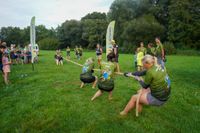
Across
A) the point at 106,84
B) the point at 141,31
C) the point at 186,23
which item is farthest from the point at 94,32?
the point at 106,84

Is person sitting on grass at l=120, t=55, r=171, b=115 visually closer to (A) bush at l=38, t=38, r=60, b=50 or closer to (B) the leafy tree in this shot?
(B) the leafy tree

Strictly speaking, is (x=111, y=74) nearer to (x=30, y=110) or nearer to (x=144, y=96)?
(x=144, y=96)

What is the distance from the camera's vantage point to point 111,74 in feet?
22.6

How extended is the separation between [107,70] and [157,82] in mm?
2059

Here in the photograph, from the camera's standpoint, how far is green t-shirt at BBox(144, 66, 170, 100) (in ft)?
16.9

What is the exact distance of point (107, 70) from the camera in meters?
6.91

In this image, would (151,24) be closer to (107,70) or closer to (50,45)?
(50,45)

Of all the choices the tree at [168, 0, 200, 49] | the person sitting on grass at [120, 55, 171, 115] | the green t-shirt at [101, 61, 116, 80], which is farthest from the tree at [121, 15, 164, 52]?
the person sitting on grass at [120, 55, 171, 115]

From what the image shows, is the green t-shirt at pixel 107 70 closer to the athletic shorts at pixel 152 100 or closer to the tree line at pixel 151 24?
the athletic shorts at pixel 152 100

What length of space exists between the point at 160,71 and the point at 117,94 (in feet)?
10.9

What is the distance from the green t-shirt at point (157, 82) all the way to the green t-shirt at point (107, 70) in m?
1.78

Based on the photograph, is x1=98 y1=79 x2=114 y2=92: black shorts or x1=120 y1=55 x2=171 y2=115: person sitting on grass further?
x1=98 y1=79 x2=114 y2=92: black shorts

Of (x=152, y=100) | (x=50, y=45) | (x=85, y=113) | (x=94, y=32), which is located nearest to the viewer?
(x=152, y=100)

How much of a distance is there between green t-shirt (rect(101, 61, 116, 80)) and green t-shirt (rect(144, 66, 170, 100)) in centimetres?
178
